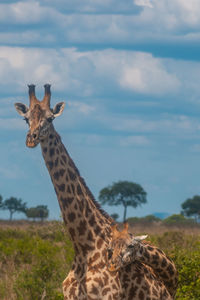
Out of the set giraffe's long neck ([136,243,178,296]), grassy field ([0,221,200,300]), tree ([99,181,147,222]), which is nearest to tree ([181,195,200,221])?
tree ([99,181,147,222])

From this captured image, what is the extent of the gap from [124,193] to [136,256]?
242 ft

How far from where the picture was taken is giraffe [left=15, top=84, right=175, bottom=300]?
30.5 feet

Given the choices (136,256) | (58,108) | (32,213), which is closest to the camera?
(136,256)

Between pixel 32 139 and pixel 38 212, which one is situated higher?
pixel 38 212

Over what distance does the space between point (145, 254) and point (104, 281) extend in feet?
2.61

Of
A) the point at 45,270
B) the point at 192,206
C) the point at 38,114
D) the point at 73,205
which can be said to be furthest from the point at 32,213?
the point at 38,114

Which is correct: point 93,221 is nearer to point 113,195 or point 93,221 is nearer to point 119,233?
point 119,233

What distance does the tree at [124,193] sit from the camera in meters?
82.6

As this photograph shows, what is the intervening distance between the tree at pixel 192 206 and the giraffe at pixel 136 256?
71.9m

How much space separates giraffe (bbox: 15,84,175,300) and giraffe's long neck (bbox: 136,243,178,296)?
6.6 inches

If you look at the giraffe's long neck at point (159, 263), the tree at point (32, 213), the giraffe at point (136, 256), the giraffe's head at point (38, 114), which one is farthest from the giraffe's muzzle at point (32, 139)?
the tree at point (32, 213)

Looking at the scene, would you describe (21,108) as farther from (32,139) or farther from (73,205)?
(73,205)

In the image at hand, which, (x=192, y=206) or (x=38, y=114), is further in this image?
(x=192, y=206)

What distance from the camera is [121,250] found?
909 centimetres
